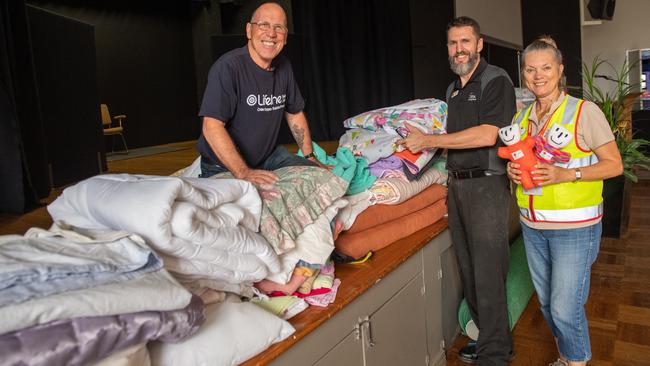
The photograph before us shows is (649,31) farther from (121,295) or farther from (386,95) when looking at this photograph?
(121,295)

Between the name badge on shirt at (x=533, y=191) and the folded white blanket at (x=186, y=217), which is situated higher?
the folded white blanket at (x=186, y=217)

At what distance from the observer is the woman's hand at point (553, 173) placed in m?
1.74

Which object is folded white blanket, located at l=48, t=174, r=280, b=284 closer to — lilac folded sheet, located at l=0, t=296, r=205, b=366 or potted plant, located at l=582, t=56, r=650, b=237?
lilac folded sheet, located at l=0, t=296, r=205, b=366

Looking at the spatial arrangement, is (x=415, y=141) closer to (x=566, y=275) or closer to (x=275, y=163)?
(x=275, y=163)

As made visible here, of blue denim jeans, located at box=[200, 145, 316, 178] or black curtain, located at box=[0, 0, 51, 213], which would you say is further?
black curtain, located at box=[0, 0, 51, 213]

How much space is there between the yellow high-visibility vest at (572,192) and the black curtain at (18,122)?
3300 millimetres

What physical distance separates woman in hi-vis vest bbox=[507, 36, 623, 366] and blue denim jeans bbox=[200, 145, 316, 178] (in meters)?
0.73

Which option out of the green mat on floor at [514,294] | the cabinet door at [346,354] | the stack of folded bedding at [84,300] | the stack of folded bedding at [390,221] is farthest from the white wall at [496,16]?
the stack of folded bedding at [84,300]

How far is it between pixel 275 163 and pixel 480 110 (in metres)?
0.81

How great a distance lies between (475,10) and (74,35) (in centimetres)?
443

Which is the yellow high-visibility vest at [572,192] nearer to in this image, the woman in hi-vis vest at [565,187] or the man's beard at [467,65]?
the woman in hi-vis vest at [565,187]

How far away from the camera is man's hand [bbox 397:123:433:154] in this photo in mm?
2152

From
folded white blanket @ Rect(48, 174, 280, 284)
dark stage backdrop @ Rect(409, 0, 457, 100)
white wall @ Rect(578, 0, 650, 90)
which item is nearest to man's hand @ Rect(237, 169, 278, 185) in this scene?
folded white blanket @ Rect(48, 174, 280, 284)

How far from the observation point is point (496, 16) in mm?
4785
